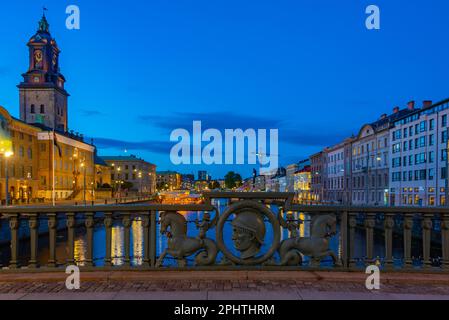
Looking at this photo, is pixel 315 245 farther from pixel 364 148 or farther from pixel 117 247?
pixel 364 148

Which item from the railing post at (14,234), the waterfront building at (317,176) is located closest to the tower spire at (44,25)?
the waterfront building at (317,176)

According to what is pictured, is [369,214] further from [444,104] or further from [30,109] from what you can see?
[30,109]

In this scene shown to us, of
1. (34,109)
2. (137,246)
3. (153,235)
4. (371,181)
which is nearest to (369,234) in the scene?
(153,235)

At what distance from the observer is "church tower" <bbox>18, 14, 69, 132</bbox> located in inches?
4788

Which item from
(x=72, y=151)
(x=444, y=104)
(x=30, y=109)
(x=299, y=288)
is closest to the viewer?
(x=299, y=288)

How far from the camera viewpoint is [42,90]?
122 meters

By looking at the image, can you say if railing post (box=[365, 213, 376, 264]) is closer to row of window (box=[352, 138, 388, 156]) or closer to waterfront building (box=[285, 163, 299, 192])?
row of window (box=[352, 138, 388, 156])

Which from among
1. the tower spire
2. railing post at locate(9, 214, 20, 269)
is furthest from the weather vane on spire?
railing post at locate(9, 214, 20, 269)

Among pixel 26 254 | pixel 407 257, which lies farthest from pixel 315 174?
pixel 407 257

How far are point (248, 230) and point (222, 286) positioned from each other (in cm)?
131

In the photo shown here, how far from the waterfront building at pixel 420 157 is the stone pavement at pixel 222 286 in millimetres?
56558

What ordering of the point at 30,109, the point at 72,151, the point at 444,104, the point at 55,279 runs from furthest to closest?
1. the point at 30,109
2. the point at 72,151
3. the point at 444,104
4. the point at 55,279
